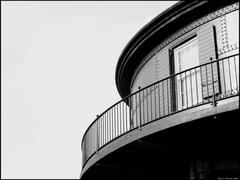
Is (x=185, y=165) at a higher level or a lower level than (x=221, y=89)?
lower

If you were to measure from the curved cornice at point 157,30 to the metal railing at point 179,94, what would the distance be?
1.70 metres

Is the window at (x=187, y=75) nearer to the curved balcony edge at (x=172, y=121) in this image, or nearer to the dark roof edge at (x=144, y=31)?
the dark roof edge at (x=144, y=31)

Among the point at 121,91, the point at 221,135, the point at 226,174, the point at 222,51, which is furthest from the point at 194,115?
the point at 121,91

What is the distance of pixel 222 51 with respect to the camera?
42.2 feet

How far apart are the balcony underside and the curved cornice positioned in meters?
3.92

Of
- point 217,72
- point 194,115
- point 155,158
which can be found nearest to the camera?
point 194,115

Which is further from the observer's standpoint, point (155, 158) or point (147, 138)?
point (155, 158)

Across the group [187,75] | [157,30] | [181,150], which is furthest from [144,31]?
[181,150]

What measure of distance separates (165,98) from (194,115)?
3.17 meters

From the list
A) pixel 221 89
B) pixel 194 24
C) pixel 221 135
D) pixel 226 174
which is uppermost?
pixel 194 24

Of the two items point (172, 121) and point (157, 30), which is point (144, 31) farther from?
point (172, 121)

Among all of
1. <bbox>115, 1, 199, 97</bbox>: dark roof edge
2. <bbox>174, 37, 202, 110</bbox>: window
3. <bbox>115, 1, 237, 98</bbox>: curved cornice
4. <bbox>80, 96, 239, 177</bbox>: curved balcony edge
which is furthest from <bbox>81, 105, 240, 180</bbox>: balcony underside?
<bbox>115, 1, 199, 97</bbox>: dark roof edge

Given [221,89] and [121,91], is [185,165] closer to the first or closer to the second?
[221,89]

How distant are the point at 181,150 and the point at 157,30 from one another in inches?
168
